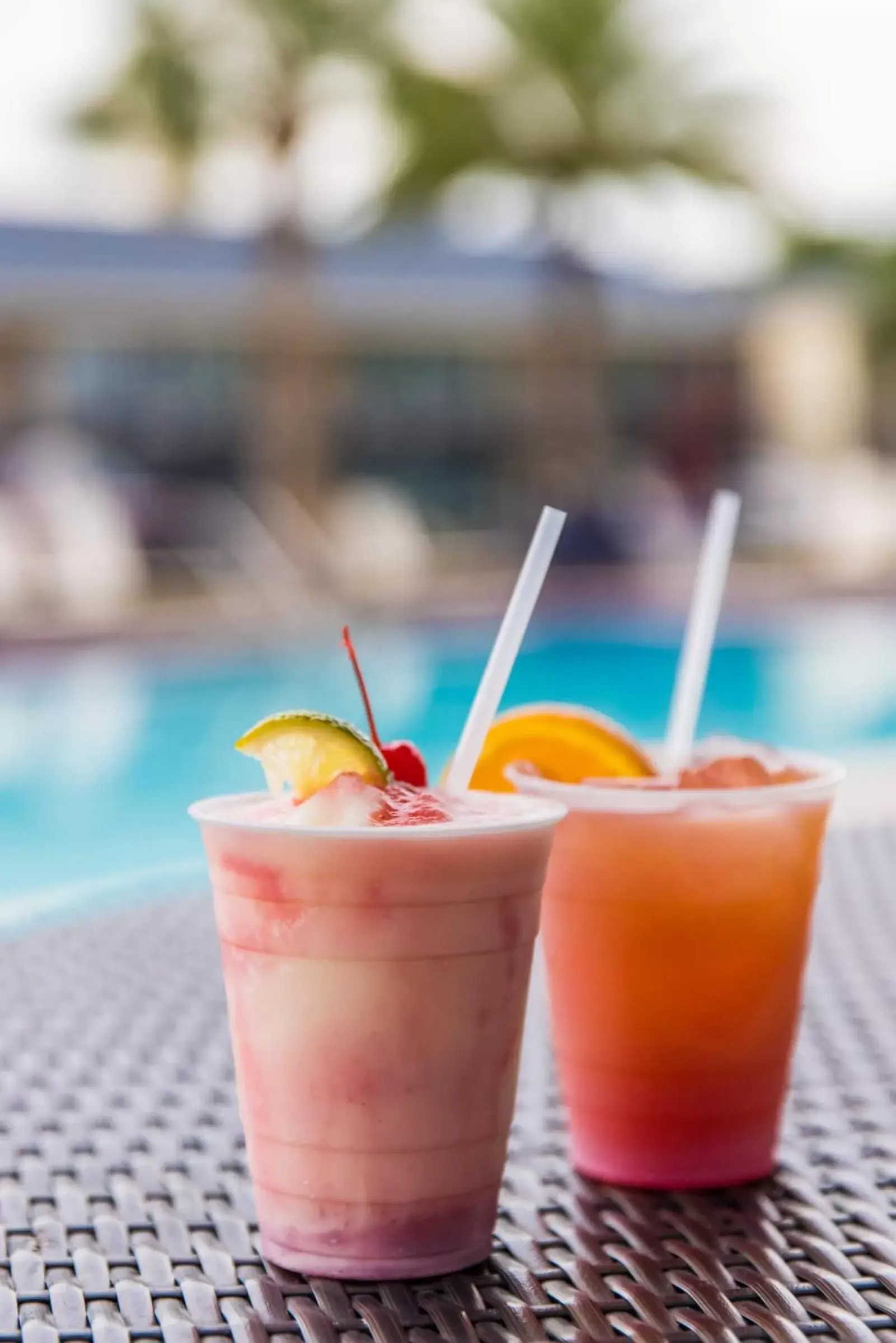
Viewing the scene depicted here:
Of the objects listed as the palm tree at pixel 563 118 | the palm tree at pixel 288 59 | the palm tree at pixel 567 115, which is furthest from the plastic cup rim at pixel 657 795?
the palm tree at pixel 567 115

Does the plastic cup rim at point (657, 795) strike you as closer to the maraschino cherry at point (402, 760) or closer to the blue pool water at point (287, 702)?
the maraschino cherry at point (402, 760)

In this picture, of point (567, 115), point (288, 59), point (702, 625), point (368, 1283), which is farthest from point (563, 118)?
point (368, 1283)

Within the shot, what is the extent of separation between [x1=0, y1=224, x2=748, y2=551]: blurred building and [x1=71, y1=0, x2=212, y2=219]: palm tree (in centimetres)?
113

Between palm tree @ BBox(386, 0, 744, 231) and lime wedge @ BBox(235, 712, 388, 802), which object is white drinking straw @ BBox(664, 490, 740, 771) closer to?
lime wedge @ BBox(235, 712, 388, 802)

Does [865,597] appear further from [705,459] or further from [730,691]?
[705,459]

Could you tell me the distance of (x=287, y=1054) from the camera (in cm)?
133

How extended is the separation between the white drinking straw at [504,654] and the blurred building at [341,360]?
18.3m

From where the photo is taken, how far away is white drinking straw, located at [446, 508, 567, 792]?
1396mm

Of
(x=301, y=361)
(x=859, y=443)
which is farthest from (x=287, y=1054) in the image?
(x=859, y=443)

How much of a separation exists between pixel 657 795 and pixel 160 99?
1950cm

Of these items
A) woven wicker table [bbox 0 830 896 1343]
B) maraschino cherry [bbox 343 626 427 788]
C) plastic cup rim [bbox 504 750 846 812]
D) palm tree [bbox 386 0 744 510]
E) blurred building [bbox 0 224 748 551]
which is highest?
palm tree [bbox 386 0 744 510]

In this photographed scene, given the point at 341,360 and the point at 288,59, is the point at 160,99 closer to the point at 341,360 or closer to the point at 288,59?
the point at 288,59

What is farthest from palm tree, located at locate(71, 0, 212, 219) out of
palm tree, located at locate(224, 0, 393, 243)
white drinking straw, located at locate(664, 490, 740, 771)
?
white drinking straw, located at locate(664, 490, 740, 771)

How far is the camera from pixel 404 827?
4.19 ft
